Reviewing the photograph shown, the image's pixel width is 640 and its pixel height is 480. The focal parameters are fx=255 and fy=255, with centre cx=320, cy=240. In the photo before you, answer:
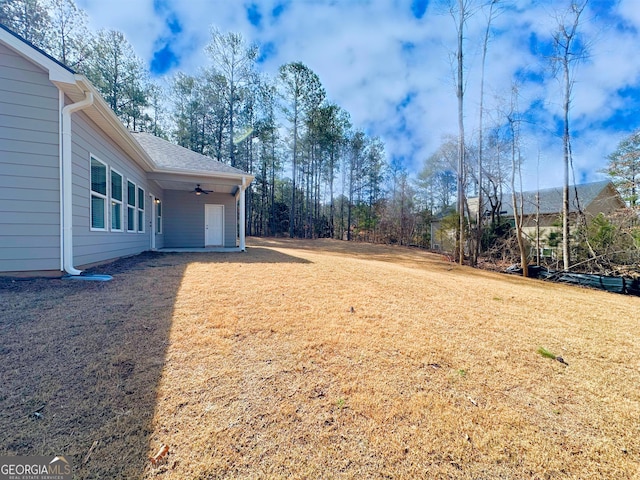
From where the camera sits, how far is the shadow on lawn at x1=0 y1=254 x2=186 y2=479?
1.33 m

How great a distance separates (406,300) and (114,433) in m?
3.69

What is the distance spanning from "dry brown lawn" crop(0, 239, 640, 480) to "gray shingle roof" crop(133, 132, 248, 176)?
5.57 metres

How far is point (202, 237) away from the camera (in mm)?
11031

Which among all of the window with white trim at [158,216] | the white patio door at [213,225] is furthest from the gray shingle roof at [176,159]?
the white patio door at [213,225]

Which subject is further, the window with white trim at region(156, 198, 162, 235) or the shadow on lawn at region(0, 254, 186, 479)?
the window with white trim at region(156, 198, 162, 235)

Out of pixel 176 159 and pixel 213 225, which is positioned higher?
pixel 176 159

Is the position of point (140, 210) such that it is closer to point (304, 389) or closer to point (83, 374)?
point (83, 374)

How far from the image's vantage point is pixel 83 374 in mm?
1869

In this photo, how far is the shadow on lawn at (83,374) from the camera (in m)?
1.33

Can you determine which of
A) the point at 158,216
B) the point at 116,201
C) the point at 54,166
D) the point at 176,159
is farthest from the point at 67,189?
the point at 158,216

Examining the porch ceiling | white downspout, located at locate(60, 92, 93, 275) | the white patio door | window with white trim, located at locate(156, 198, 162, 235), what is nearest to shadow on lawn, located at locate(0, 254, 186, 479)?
white downspout, located at locate(60, 92, 93, 275)

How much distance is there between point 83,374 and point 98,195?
4.76 metres

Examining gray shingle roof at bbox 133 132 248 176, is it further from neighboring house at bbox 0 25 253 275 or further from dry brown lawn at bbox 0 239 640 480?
dry brown lawn at bbox 0 239 640 480

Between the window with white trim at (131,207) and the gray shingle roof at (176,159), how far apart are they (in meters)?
1.16
